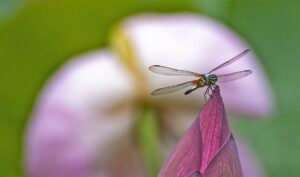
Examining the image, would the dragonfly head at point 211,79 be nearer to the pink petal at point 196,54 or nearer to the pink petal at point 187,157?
the pink petal at point 187,157

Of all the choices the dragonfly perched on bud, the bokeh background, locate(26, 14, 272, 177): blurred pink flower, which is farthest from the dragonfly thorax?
the bokeh background

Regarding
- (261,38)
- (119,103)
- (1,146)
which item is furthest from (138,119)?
(261,38)

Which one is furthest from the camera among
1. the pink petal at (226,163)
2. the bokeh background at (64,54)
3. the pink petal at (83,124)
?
the bokeh background at (64,54)

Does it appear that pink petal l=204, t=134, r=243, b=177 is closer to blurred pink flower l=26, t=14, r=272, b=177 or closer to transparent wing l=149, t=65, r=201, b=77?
transparent wing l=149, t=65, r=201, b=77

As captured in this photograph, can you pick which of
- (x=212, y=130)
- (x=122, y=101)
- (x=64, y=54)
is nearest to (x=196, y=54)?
(x=122, y=101)

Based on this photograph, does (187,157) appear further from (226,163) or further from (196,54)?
(196,54)

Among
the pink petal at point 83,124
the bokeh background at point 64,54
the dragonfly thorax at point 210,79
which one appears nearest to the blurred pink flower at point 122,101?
the pink petal at point 83,124

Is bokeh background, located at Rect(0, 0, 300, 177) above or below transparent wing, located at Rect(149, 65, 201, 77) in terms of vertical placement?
above
